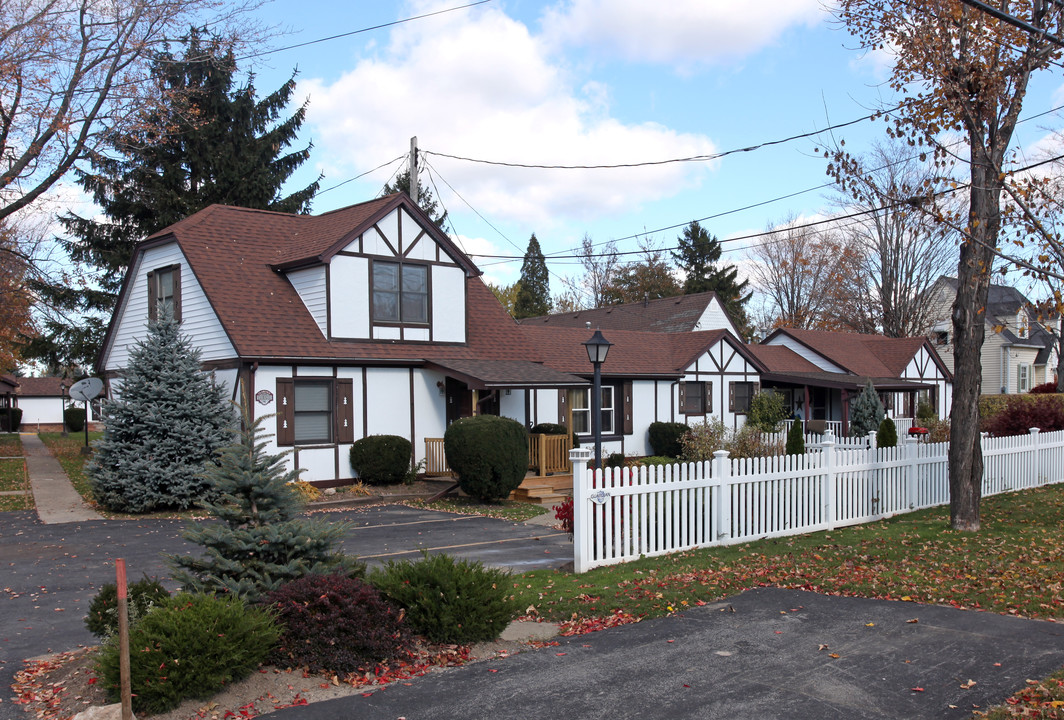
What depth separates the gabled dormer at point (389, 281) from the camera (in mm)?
20844

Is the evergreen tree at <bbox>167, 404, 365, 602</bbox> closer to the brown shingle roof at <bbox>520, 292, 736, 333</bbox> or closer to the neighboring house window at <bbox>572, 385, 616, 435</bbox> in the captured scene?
the neighboring house window at <bbox>572, 385, 616, 435</bbox>

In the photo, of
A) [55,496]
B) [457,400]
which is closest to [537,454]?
[457,400]

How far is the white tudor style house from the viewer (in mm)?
19828

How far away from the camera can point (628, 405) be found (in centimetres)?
2783

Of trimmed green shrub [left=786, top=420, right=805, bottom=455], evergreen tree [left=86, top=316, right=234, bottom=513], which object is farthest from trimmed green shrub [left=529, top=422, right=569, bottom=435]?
evergreen tree [left=86, top=316, right=234, bottom=513]

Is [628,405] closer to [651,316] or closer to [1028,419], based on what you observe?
[1028,419]

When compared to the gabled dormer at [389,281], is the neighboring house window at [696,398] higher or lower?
lower

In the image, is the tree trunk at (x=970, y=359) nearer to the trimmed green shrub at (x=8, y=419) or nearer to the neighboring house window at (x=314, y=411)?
the neighboring house window at (x=314, y=411)

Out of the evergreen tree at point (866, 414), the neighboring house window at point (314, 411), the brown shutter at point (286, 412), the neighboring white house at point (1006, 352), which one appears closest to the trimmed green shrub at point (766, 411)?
the evergreen tree at point (866, 414)

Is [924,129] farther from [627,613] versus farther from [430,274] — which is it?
[430,274]

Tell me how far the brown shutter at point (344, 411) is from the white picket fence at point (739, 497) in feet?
34.7

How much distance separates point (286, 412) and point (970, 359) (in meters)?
13.9

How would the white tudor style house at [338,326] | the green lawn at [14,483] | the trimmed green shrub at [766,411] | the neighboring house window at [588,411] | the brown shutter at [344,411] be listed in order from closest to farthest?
the green lawn at [14,483] < the white tudor style house at [338,326] < the brown shutter at [344,411] < the neighboring house window at [588,411] < the trimmed green shrub at [766,411]

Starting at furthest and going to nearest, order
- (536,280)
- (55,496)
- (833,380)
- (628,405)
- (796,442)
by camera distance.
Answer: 1. (536,280)
2. (833,380)
3. (628,405)
4. (796,442)
5. (55,496)
